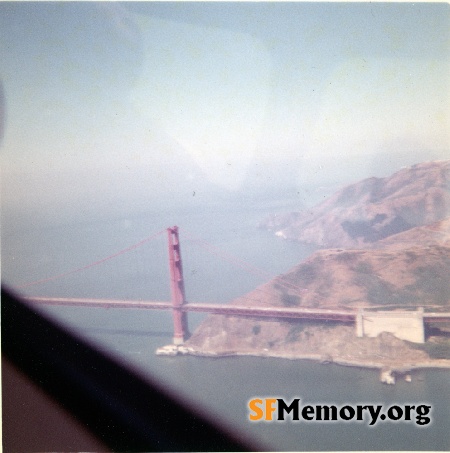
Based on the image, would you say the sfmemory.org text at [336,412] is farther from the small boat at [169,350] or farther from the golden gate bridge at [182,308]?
the small boat at [169,350]

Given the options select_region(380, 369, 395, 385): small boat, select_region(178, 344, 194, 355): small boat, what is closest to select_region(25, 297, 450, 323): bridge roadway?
select_region(178, 344, 194, 355): small boat

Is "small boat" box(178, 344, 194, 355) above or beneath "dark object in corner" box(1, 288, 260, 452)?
beneath

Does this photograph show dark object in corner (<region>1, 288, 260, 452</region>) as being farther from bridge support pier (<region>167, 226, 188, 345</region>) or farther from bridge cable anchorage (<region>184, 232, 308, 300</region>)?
bridge cable anchorage (<region>184, 232, 308, 300</region>)

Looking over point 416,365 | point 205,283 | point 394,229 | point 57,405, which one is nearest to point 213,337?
point 205,283

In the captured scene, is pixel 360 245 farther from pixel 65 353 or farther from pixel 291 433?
pixel 65 353

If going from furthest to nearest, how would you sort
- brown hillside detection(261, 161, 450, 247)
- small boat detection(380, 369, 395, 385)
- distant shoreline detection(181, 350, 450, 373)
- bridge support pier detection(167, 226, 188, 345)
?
brown hillside detection(261, 161, 450, 247), bridge support pier detection(167, 226, 188, 345), distant shoreline detection(181, 350, 450, 373), small boat detection(380, 369, 395, 385)

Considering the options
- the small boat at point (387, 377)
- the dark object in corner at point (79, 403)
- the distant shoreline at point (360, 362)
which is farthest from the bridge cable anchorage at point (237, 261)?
the dark object in corner at point (79, 403)

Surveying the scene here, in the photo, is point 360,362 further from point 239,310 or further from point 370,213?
point 370,213
